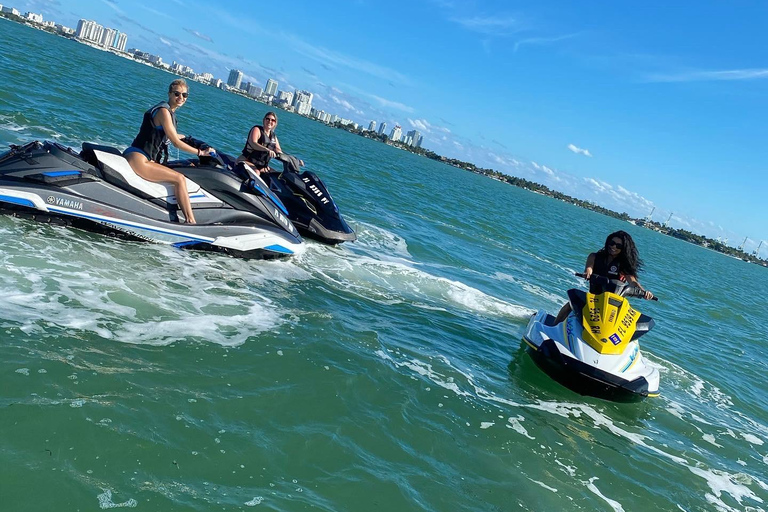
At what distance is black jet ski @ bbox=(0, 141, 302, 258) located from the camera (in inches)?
248

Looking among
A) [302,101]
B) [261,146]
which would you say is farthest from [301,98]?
[261,146]

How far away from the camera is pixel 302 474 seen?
3.57 m

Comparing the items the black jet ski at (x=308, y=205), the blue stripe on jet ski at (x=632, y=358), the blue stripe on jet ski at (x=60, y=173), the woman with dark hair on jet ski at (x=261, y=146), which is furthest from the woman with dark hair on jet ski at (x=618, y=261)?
the blue stripe on jet ski at (x=60, y=173)

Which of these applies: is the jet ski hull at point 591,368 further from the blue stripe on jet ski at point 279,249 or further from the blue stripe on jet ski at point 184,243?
the blue stripe on jet ski at point 184,243

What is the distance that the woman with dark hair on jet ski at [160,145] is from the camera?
6.48 m

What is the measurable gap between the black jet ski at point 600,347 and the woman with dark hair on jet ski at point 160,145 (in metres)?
4.52

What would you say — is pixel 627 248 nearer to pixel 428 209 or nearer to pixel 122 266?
pixel 122 266

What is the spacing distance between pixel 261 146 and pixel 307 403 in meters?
5.69

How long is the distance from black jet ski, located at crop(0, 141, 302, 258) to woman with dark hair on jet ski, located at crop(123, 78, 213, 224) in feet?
0.35

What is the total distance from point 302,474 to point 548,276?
40.9ft

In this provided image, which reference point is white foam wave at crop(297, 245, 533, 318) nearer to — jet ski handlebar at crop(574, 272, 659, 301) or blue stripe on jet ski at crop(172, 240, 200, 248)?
blue stripe on jet ski at crop(172, 240, 200, 248)

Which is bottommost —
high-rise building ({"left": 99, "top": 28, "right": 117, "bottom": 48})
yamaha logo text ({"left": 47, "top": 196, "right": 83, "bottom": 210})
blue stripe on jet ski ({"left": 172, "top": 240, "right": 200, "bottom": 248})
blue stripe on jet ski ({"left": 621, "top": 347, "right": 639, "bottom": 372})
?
blue stripe on jet ski ({"left": 172, "top": 240, "right": 200, "bottom": 248})

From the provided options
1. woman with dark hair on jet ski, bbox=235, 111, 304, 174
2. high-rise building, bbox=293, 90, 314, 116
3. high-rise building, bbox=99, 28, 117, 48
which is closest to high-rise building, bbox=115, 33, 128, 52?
high-rise building, bbox=99, 28, 117, 48

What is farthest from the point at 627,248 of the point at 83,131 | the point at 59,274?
the point at 83,131
